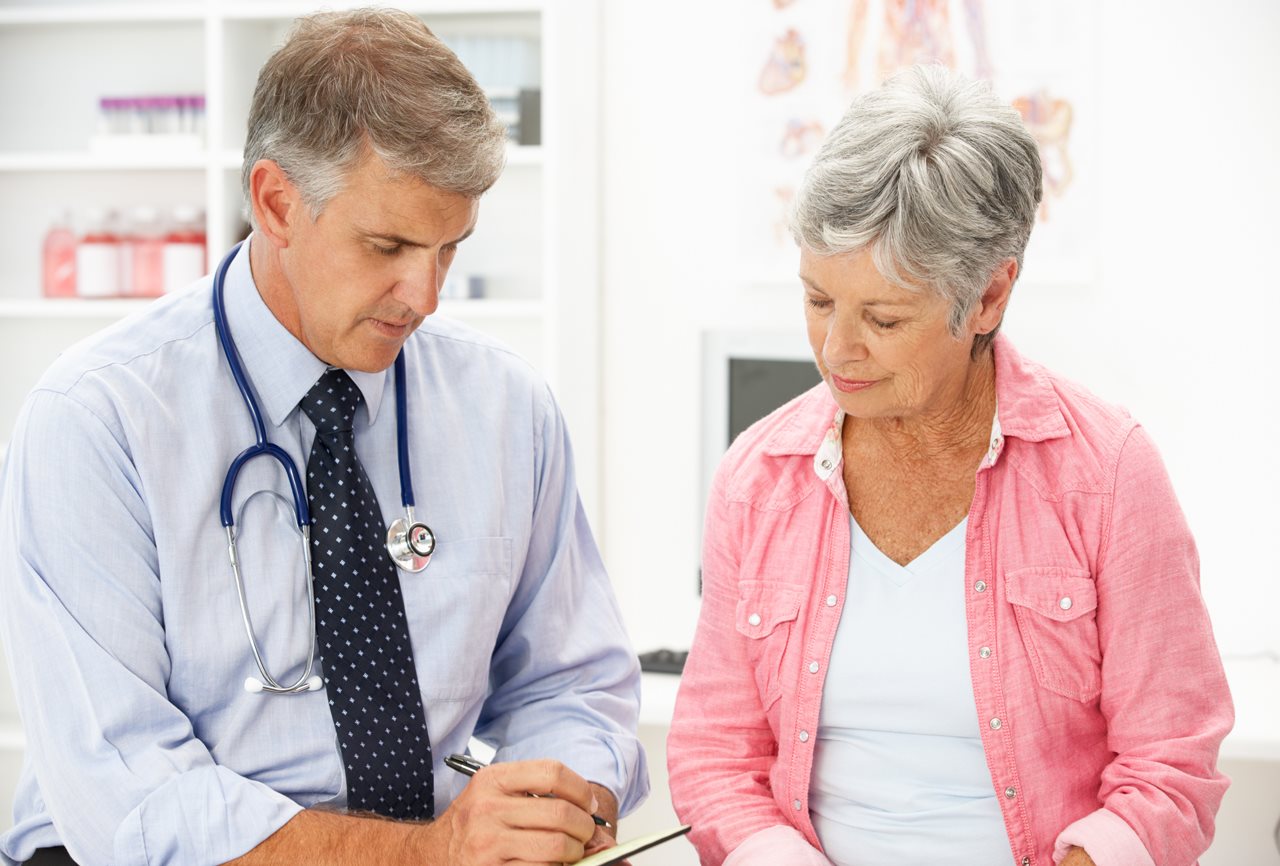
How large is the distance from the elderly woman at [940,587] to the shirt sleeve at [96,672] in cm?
56

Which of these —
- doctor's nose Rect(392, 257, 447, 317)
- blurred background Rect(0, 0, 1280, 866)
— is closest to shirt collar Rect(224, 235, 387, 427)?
doctor's nose Rect(392, 257, 447, 317)

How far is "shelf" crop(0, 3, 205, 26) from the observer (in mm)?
3234

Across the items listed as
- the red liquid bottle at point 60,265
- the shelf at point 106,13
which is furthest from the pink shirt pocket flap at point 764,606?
the red liquid bottle at point 60,265

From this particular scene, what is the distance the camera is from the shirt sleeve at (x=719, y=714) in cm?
159

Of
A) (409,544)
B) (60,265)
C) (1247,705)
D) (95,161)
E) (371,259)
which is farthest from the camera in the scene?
(60,265)

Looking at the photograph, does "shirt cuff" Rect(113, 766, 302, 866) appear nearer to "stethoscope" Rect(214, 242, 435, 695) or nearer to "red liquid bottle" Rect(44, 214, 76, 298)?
"stethoscope" Rect(214, 242, 435, 695)

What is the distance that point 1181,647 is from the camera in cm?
144

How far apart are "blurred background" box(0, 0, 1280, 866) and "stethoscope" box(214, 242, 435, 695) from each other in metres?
1.34

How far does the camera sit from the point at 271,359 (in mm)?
1502

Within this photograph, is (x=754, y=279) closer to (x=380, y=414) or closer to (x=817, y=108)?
(x=817, y=108)

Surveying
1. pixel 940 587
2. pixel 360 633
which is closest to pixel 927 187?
pixel 940 587

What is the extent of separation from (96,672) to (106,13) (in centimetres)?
246

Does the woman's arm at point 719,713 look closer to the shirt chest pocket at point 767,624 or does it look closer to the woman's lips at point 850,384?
the shirt chest pocket at point 767,624

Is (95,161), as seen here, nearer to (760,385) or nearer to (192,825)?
(760,385)
